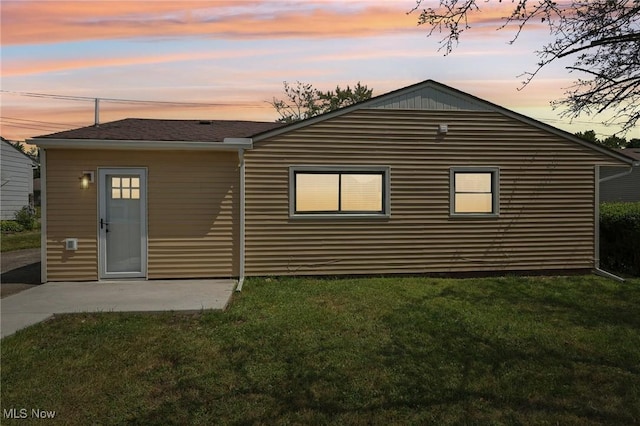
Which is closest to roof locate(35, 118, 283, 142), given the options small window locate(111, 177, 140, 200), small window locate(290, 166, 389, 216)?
small window locate(111, 177, 140, 200)

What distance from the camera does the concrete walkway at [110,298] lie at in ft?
18.7

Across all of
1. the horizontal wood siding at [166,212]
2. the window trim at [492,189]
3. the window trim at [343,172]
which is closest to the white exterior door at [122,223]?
the horizontal wood siding at [166,212]

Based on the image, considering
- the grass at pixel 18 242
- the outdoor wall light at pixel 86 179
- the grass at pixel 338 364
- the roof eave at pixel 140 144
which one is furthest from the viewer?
the grass at pixel 18 242

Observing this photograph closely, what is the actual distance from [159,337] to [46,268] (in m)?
4.24

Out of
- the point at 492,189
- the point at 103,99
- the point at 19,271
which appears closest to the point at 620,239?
the point at 492,189

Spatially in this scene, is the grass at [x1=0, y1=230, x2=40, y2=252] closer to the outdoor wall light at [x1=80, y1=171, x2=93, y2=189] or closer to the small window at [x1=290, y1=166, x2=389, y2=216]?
the outdoor wall light at [x1=80, y1=171, x2=93, y2=189]

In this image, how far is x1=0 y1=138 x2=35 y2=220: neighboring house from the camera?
2109cm

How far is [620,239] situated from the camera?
9.66 m

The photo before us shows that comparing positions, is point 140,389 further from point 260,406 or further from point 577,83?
point 577,83

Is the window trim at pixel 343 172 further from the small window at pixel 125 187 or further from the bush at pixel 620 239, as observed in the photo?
the bush at pixel 620 239

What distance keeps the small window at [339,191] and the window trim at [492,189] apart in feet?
4.44

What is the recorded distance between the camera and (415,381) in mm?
3814

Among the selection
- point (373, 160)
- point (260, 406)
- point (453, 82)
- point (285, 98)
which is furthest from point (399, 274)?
point (285, 98)

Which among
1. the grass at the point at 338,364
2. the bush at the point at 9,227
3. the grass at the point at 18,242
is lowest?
the grass at the point at 338,364
